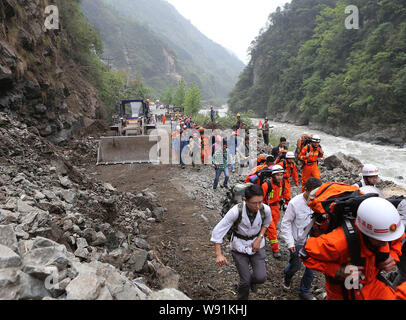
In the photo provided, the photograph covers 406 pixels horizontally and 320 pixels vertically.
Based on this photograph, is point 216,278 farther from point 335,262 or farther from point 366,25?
point 366,25

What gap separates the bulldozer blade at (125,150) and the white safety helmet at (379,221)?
9.92 m

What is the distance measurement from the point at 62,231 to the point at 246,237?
2364mm

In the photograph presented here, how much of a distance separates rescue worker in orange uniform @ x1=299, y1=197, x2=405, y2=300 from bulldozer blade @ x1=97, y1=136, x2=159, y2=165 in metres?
9.73

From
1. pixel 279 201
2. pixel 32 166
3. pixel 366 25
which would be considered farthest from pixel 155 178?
pixel 366 25

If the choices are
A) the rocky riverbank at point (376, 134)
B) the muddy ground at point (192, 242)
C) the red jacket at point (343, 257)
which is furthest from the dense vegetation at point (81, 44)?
the rocky riverbank at point (376, 134)

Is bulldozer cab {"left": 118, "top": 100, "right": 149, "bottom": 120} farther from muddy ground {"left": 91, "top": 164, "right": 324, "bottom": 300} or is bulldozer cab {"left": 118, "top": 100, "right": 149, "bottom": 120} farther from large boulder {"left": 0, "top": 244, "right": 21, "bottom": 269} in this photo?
large boulder {"left": 0, "top": 244, "right": 21, "bottom": 269}

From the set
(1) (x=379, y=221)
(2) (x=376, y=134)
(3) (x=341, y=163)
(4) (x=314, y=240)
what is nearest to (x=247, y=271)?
(4) (x=314, y=240)

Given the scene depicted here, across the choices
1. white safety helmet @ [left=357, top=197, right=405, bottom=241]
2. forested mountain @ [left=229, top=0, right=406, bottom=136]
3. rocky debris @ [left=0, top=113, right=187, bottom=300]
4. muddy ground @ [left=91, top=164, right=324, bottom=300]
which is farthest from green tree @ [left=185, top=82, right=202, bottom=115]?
white safety helmet @ [left=357, top=197, right=405, bottom=241]

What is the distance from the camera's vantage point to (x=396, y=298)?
5.54 feet

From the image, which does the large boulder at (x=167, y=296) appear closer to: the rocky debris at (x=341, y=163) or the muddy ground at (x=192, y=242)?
the muddy ground at (x=192, y=242)

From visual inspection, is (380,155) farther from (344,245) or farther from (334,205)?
(344,245)

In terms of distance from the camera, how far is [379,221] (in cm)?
162

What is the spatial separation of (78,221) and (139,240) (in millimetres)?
1017

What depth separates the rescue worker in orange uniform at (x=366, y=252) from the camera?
1.64 metres
